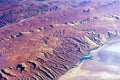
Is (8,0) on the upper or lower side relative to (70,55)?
upper

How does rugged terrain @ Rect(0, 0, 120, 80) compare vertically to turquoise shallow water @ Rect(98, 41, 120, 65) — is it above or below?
above

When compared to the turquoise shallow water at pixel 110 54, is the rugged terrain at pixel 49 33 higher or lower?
higher

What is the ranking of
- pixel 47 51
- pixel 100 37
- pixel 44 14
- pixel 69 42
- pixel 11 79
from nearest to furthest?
pixel 11 79
pixel 47 51
pixel 69 42
pixel 100 37
pixel 44 14

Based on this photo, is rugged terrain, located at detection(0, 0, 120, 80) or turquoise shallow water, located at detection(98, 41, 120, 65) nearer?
rugged terrain, located at detection(0, 0, 120, 80)

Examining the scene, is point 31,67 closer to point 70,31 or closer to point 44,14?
point 70,31

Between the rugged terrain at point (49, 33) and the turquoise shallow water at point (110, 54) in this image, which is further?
the turquoise shallow water at point (110, 54)

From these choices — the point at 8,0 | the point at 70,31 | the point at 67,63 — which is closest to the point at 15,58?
the point at 67,63

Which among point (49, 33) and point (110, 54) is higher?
point (49, 33)

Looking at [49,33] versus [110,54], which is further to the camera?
[49,33]
